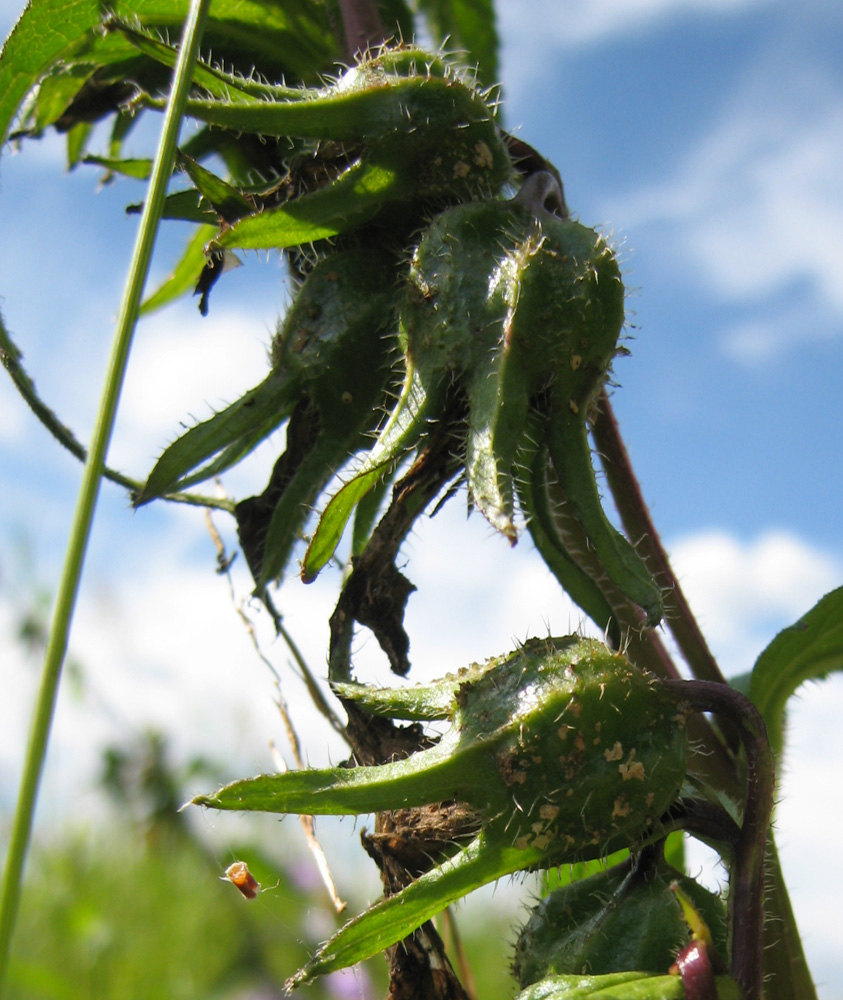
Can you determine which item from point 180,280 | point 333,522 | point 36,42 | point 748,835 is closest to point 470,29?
point 180,280

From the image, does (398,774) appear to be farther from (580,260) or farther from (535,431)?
(580,260)

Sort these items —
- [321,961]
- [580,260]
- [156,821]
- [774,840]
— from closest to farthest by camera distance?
[321,961], [580,260], [774,840], [156,821]

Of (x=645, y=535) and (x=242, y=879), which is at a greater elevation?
(x=645, y=535)

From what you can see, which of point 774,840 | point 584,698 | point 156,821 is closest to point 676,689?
point 584,698

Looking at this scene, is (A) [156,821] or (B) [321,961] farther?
(A) [156,821]

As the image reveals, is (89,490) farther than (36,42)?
No

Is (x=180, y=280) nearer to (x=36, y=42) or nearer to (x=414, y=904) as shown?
(x=36, y=42)

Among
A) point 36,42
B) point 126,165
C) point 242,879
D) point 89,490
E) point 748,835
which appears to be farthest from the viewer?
point 126,165
